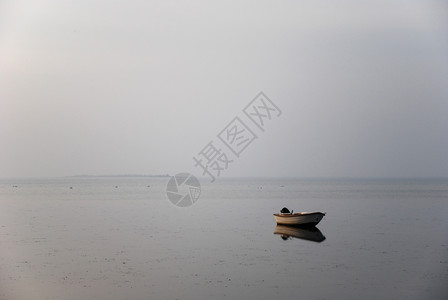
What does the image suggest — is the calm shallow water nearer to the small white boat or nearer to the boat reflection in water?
the boat reflection in water

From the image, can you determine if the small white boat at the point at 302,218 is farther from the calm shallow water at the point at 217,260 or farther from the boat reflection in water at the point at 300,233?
the calm shallow water at the point at 217,260

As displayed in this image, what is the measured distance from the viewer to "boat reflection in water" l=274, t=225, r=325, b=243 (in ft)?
142

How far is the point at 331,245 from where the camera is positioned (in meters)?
39.8

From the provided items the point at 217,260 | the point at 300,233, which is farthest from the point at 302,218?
the point at 217,260

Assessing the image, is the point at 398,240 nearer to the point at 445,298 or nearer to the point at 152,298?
the point at 445,298

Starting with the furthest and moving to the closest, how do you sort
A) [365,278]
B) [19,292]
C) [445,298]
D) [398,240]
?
1. [398,240]
2. [365,278]
3. [19,292]
4. [445,298]

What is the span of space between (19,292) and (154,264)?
8.09 m

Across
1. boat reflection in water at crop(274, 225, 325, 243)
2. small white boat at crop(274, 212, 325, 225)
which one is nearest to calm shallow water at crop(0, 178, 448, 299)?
boat reflection in water at crop(274, 225, 325, 243)

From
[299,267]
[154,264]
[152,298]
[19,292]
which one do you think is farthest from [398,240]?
[19,292]

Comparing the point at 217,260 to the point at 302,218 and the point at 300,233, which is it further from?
the point at 302,218

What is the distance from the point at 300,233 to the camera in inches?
1823

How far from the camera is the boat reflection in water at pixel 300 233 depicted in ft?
142

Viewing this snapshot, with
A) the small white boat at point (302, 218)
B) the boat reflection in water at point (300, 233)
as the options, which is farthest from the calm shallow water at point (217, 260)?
the small white boat at point (302, 218)

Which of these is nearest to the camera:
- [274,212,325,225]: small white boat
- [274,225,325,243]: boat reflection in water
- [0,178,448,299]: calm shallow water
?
[0,178,448,299]: calm shallow water
